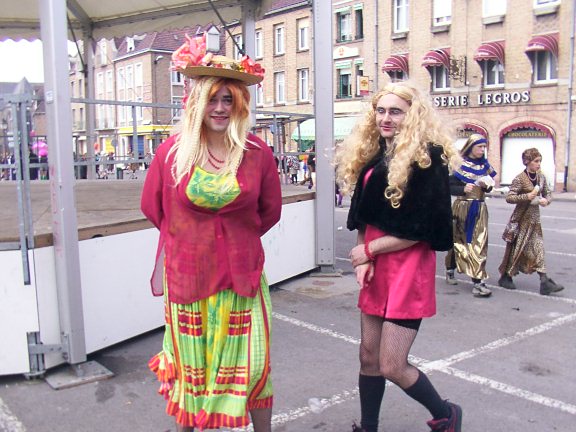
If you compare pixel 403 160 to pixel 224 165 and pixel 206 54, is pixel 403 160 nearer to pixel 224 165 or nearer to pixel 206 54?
pixel 224 165

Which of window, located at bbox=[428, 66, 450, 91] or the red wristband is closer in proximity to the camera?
the red wristband

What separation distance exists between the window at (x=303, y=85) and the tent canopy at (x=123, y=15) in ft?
82.2

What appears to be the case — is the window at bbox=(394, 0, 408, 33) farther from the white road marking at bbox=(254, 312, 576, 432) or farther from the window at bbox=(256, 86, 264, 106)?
the white road marking at bbox=(254, 312, 576, 432)

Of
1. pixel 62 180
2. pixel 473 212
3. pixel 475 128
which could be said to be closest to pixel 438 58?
pixel 475 128

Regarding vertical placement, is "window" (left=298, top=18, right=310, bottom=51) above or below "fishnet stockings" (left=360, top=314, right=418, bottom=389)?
above

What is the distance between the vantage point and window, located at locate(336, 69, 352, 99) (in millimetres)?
34500

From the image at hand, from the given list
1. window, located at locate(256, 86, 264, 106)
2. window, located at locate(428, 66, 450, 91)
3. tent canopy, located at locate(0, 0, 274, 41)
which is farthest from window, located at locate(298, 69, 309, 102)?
tent canopy, located at locate(0, 0, 274, 41)

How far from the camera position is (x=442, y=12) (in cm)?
2909

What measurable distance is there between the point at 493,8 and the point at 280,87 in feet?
47.2

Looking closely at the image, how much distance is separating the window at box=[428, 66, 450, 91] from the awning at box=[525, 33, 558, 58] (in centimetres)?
464

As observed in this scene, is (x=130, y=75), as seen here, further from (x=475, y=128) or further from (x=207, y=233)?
(x=207, y=233)

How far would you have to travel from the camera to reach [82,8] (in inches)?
436

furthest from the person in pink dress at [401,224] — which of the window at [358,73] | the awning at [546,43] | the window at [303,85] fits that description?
the window at [303,85]

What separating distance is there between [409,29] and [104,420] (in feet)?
97.1
